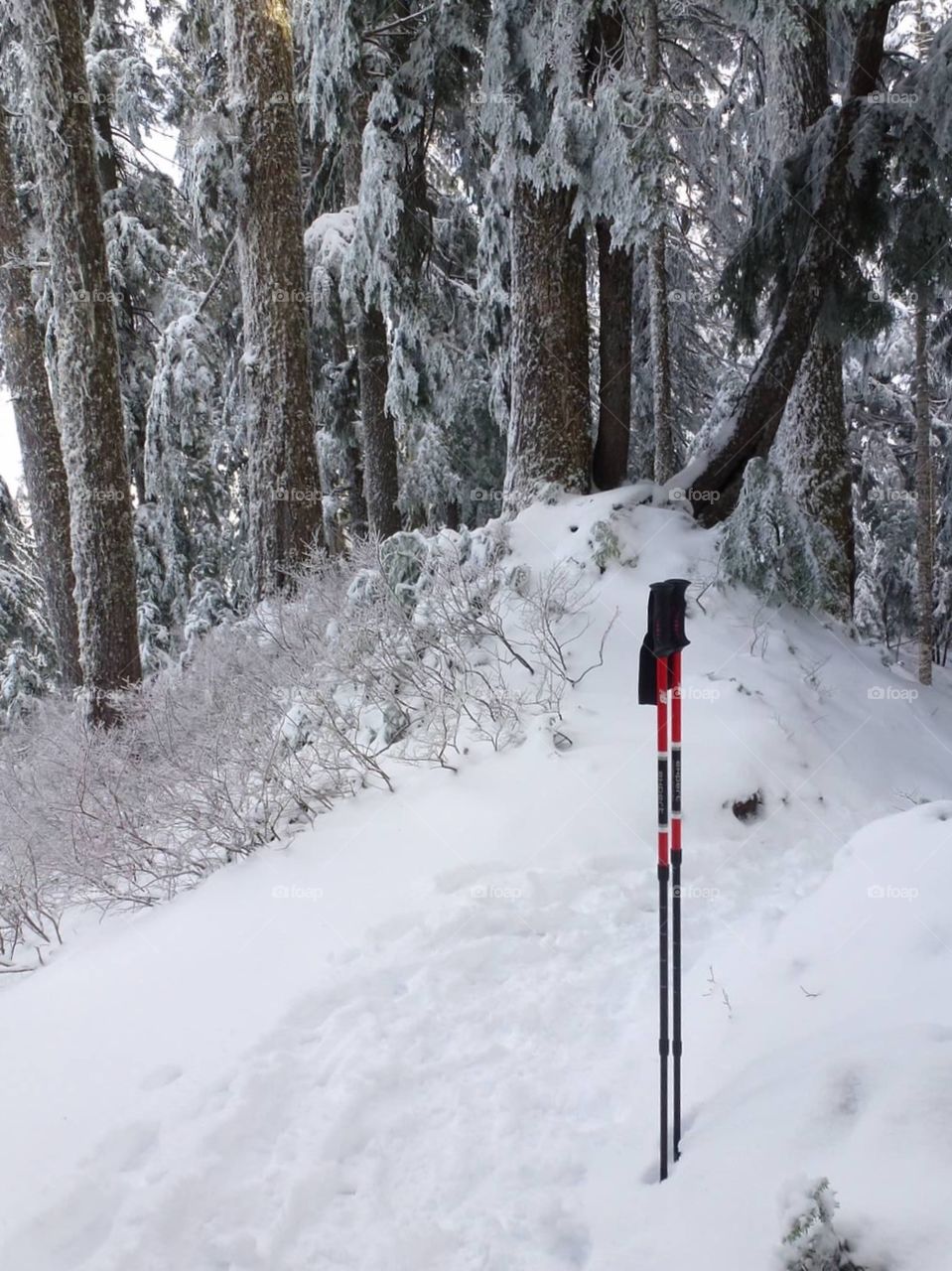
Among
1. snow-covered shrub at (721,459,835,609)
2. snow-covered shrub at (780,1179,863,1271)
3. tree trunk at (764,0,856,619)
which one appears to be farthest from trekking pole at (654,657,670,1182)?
tree trunk at (764,0,856,619)

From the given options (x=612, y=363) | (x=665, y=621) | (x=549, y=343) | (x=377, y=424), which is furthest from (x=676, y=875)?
(x=377, y=424)

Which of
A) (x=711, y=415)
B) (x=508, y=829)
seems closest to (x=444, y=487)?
(x=711, y=415)

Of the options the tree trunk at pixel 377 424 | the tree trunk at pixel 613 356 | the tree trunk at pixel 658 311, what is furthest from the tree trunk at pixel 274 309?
the tree trunk at pixel 377 424

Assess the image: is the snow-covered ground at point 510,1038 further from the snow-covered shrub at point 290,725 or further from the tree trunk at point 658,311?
the tree trunk at point 658,311

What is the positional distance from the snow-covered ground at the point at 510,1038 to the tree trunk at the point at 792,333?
128 inches

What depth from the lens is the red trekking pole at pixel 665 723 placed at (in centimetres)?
253

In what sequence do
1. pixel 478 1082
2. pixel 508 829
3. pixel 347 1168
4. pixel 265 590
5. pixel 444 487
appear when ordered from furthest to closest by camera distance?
pixel 444 487
pixel 265 590
pixel 508 829
pixel 478 1082
pixel 347 1168

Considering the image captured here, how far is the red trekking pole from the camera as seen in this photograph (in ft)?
8.30

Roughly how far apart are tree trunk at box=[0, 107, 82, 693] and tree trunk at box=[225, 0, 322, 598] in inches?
116

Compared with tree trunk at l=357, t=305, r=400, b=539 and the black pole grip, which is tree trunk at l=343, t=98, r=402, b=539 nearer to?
tree trunk at l=357, t=305, r=400, b=539

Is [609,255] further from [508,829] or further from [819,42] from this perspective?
[508,829]

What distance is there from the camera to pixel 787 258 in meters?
7.47

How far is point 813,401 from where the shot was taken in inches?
340

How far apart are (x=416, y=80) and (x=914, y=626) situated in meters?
12.1
